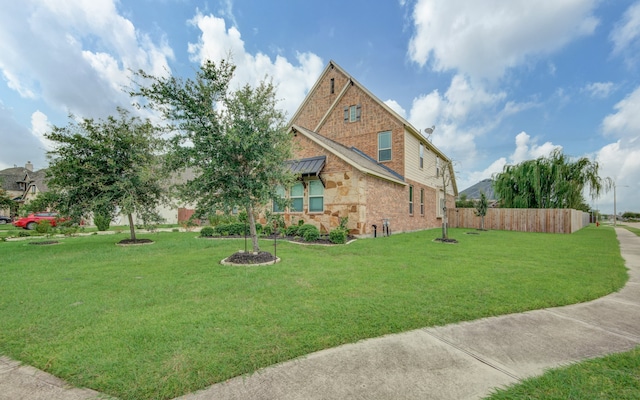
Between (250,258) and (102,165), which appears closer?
(250,258)

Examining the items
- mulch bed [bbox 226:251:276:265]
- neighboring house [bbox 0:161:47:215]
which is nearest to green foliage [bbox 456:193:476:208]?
mulch bed [bbox 226:251:276:265]

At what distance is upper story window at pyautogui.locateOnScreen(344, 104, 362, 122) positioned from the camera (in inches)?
671

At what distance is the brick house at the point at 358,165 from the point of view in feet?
40.1

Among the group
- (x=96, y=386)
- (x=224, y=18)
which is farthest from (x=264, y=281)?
(x=224, y=18)

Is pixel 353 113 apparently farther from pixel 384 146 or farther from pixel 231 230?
pixel 231 230

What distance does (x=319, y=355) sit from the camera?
2613 millimetres

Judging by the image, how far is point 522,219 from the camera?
19.9 metres

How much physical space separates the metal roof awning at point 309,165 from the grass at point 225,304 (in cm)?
534

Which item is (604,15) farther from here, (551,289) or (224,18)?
(224,18)

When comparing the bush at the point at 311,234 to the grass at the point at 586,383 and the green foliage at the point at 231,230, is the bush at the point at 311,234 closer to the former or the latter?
the green foliage at the point at 231,230

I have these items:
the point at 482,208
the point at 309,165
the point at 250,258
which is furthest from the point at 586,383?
the point at 482,208

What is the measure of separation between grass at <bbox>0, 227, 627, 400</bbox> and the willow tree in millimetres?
16297

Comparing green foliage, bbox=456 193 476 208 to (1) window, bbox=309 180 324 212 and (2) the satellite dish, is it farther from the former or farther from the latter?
(1) window, bbox=309 180 324 212

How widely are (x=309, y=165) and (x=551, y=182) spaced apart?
67.4ft
